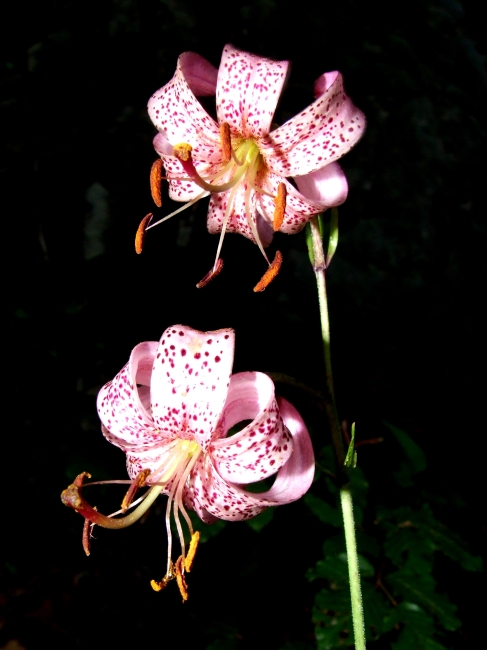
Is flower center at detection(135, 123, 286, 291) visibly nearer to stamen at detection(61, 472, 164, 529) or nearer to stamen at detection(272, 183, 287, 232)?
stamen at detection(272, 183, 287, 232)

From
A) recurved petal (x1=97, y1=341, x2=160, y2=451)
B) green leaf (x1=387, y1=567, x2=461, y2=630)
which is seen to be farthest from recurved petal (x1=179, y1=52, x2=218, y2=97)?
green leaf (x1=387, y1=567, x2=461, y2=630)

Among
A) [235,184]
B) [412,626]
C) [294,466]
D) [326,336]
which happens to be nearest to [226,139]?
[235,184]

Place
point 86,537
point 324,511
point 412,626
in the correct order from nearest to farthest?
point 86,537, point 412,626, point 324,511

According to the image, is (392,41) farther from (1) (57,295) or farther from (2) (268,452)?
(2) (268,452)

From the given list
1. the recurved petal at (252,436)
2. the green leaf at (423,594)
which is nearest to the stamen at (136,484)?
the recurved petal at (252,436)

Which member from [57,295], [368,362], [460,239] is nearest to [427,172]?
[460,239]

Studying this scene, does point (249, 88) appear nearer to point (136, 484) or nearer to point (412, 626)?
point (136, 484)
